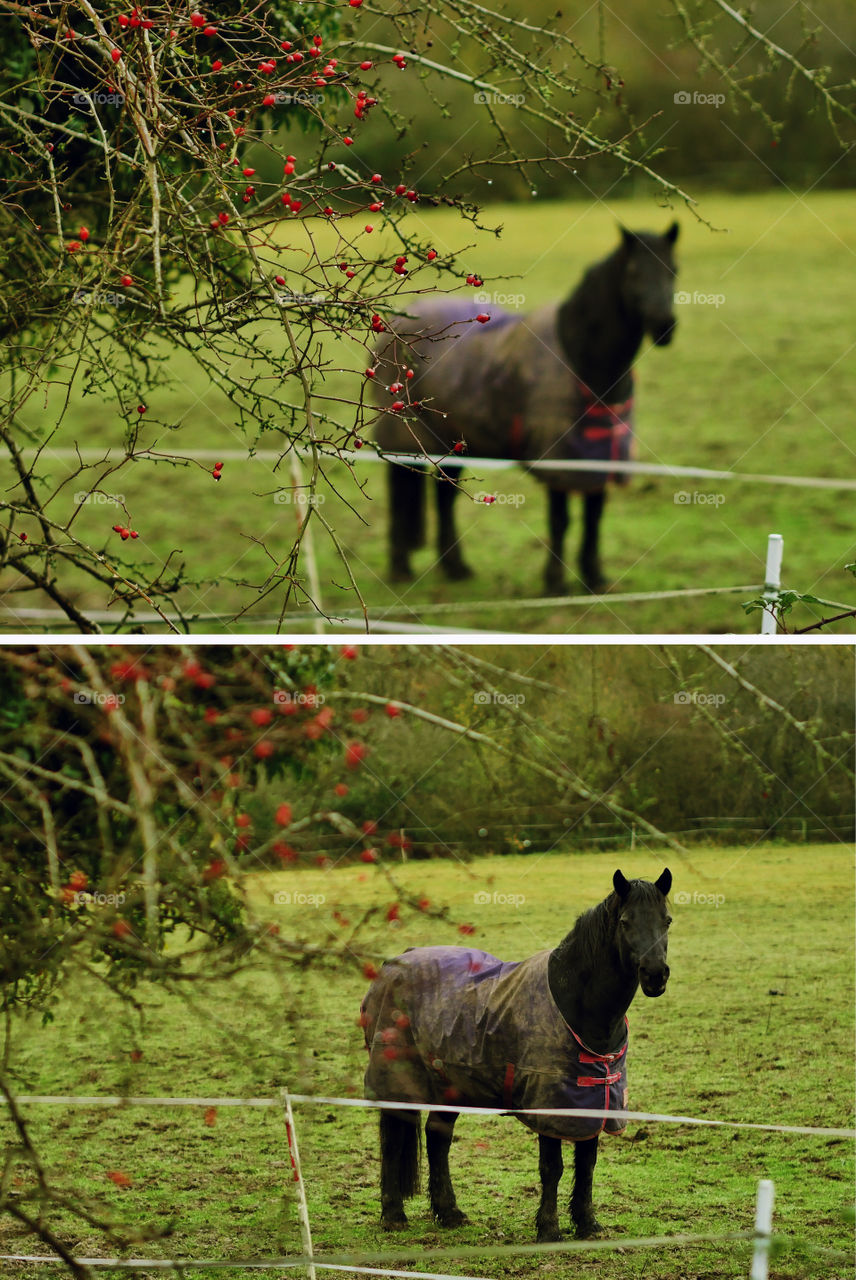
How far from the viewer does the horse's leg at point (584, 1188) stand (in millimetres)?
3723

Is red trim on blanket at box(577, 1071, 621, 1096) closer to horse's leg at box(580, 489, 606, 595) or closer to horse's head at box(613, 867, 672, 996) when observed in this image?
horse's head at box(613, 867, 672, 996)

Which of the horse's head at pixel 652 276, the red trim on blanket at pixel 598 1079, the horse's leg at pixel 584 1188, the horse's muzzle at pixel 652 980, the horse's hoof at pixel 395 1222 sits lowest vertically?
the horse's hoof at pixel 395 1222

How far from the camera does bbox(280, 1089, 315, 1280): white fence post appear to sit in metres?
3.78

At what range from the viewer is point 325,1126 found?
3.90m

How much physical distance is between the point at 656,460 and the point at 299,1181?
10.0 meters

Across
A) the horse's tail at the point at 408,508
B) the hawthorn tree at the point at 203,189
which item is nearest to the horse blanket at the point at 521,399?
the horse's tail at the point at 408,508

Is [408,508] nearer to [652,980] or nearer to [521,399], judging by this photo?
[521,399]

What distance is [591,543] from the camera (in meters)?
8.72

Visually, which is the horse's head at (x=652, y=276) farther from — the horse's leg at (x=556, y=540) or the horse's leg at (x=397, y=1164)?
the horse's leg at (x=397, y=1164)

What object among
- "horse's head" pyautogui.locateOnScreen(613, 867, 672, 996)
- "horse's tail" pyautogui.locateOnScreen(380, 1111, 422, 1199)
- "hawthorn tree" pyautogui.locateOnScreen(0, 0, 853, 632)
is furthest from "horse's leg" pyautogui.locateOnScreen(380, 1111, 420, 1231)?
"hawthorn tree" pyautogui.locateOnScreen(0, 0, 853, 632)

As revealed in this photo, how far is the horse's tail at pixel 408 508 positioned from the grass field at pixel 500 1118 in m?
5.30

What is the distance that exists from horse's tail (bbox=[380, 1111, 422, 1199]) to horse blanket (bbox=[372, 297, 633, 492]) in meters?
4.67

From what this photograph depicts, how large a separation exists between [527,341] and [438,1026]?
5074mm

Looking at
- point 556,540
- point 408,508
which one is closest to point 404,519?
point 408,508
